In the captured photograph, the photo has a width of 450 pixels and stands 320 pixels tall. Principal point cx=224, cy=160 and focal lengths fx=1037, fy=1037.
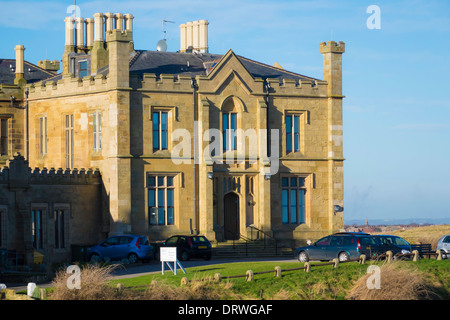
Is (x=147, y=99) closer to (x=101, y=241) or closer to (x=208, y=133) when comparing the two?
(x=208, y=133)

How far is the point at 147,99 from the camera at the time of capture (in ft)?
186

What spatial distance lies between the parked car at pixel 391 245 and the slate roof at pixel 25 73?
28.6 metres

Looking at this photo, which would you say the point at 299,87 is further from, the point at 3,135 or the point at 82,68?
the point at 3,135

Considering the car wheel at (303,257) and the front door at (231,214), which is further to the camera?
the front door at (231,214)

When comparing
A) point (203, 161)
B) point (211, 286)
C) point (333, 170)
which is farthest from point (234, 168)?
point (211, 286)

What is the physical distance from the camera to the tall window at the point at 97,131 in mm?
57094

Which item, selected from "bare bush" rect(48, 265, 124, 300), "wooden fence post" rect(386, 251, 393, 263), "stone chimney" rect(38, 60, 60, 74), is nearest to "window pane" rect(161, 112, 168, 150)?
"wooden fence post" rect(386, 251, 393, 263)

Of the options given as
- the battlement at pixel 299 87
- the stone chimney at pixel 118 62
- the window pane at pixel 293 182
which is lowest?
the window pane at pixel 293 182

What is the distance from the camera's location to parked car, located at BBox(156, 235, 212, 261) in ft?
168

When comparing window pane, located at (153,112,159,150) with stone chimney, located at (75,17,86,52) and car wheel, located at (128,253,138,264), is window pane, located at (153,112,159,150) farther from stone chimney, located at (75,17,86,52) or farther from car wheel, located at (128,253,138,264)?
stone chimney, located at (75,17,86,52)

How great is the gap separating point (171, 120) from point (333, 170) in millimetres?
10251

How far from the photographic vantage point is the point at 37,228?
51938 millimetres

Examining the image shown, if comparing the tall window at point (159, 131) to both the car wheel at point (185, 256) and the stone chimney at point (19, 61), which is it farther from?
the stone chimney at point (19, 61)

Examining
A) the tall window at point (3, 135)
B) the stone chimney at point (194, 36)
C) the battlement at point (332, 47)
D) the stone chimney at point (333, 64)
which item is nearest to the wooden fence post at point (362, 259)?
the stone chimney at point (333, 64)
